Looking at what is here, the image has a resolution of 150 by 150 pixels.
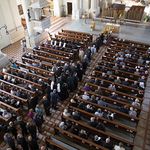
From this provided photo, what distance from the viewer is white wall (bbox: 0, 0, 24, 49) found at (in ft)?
54.5

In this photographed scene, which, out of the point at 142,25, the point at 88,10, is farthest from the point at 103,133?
the point at 88,10

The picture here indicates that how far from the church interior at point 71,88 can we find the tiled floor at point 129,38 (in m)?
0.04

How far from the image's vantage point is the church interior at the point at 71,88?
9.23m

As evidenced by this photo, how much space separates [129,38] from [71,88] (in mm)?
8364

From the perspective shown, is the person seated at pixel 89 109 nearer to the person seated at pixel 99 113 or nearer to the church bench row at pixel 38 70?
the person seated at pixel 99 113

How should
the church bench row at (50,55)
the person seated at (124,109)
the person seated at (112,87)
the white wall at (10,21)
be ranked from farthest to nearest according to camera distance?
the white wall at (10,21) → the church bench row at (50,55) → the person seated at (112,87) → the person seated at (124,109)

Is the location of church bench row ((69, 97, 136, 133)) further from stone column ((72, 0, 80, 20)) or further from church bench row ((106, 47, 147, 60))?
stone column ((72, 0, 80, 20))

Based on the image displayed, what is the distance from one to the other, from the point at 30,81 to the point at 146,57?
7122 millimetres

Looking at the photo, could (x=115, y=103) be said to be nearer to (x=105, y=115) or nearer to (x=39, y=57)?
(x=105, y=115)

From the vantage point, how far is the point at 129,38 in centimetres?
1811

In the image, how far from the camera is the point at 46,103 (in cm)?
1041

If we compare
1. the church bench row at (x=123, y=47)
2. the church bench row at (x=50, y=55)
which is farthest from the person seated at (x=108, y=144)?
the church bench row at (x=123, y=47)

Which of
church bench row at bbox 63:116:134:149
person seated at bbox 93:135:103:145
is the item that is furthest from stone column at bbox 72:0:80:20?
person seated at bbox 93:135:103:145

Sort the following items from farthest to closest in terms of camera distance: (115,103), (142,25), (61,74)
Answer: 1. (142,25)
2. (61,74)
3. (115,103)
